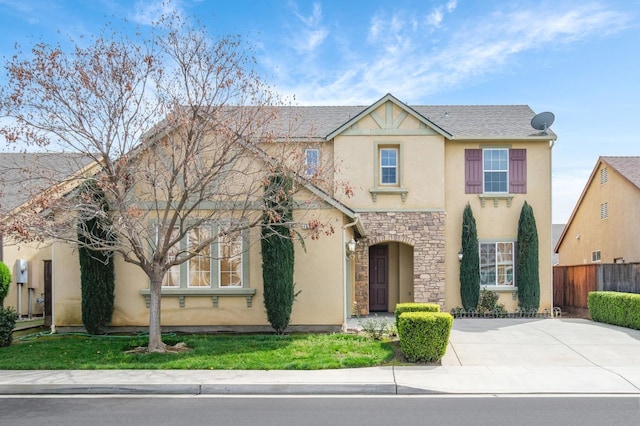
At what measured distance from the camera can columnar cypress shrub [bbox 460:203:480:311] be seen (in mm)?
18484

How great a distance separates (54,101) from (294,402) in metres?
7.88

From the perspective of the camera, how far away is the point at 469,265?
18531 millimetres

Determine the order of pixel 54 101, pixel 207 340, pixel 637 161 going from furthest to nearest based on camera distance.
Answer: pixel 637 161, pixel 207 340, pixel 54 101

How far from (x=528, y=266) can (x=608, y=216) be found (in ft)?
23.7

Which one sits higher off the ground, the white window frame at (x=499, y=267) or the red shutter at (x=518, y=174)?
the red shutter at (x=518, y=174)

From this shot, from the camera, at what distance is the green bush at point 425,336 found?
10.5 meters

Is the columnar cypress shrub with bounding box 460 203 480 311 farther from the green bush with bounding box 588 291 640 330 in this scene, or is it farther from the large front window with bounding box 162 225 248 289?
the large front window with bounding box 162 225 248 289

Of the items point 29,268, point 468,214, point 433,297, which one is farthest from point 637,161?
point 29,268

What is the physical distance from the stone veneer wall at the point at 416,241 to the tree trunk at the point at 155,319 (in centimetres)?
813

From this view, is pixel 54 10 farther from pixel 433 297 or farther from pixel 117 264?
pixel 433 297

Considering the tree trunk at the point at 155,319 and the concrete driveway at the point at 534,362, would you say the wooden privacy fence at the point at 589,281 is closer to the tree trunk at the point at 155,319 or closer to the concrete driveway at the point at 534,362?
the concrete driveway at the point at 534,362

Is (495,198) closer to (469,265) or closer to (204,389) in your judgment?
(469,265)

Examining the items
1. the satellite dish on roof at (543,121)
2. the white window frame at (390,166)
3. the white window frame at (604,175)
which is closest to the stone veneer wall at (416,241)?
the white window frame at (390,166)

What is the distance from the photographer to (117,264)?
14586 millimetres
